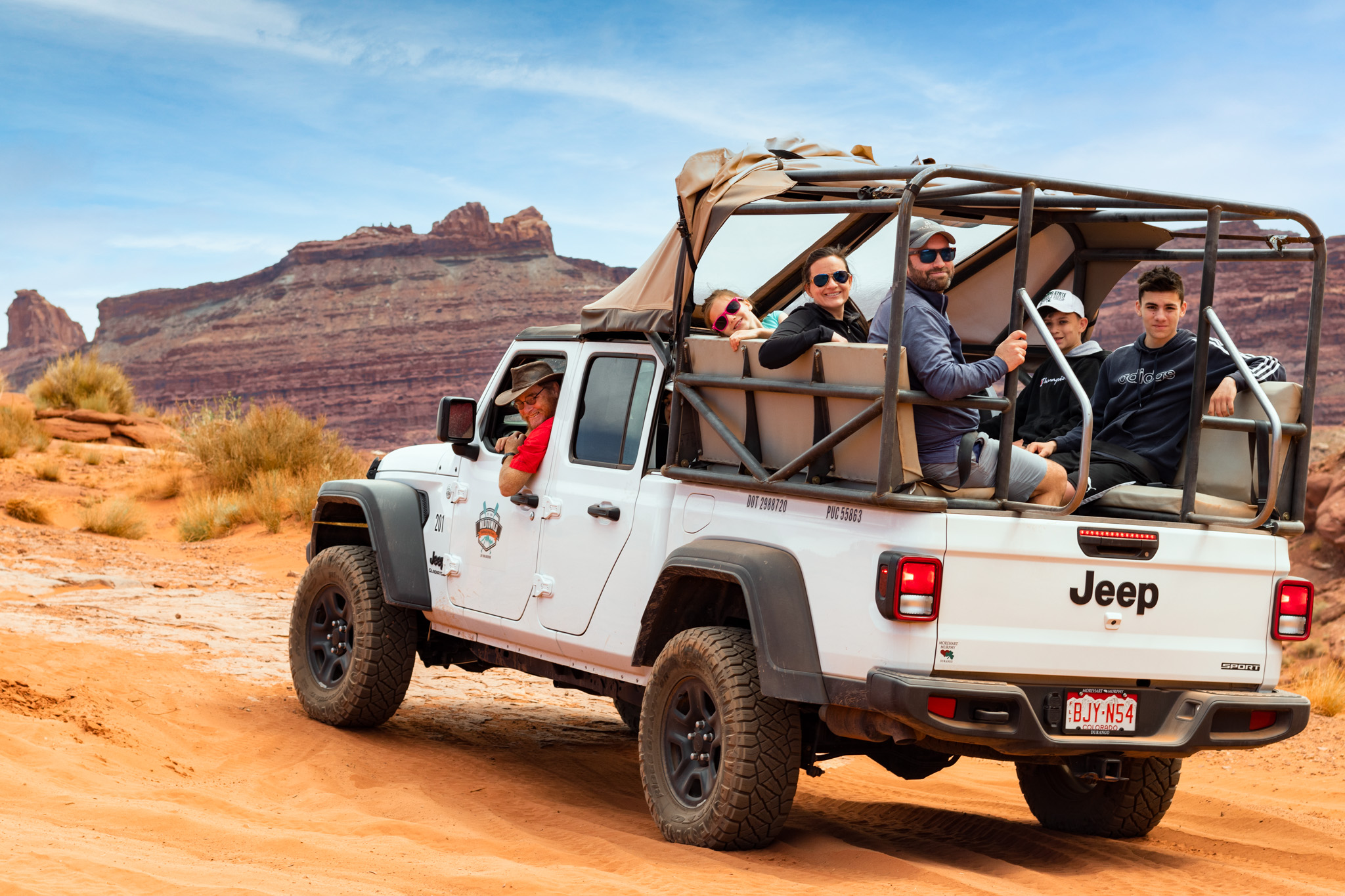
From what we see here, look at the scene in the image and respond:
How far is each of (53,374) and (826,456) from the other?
31025 mm

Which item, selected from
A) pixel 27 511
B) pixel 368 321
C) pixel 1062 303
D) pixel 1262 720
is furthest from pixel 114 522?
pixel 368 321

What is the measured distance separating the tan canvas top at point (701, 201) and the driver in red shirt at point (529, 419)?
0.40 metres

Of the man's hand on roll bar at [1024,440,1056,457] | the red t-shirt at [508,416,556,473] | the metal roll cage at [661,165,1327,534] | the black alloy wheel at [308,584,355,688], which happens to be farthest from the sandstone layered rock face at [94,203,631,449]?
the man's hand on roll bar at [1024,440,1056,457]

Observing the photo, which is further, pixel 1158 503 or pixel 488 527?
pixel 488 527

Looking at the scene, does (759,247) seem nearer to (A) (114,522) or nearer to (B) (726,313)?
(B) (726,313)

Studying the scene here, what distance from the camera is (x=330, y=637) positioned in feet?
25.5

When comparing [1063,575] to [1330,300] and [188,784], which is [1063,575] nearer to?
[188,784]

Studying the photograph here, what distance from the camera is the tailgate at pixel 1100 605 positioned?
Result: 451cm

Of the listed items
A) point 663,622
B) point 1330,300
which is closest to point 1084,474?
point 663,622

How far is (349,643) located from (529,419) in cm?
204

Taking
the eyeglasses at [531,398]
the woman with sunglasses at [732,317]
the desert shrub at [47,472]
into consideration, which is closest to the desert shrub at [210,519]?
the desert shrub at [47,472]

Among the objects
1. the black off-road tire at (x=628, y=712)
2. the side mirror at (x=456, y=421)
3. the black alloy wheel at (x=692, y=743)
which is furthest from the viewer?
the black off-road tire at (x=628, y=712)

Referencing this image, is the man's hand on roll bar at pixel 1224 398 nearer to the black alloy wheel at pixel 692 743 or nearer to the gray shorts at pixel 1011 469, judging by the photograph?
the gray shorts at pixel 1011 469

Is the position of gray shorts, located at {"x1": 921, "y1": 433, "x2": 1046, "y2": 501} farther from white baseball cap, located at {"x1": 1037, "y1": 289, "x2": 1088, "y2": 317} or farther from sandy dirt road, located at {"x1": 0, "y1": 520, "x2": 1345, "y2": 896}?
white baseball cap, located at {"x1": 1037, "y1": 289, "x2": 1088, "y2": 317}
